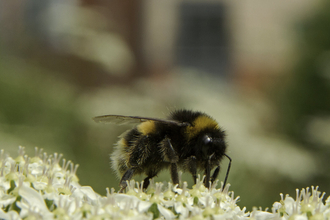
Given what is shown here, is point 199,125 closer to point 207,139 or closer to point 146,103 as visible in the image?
point 207,139

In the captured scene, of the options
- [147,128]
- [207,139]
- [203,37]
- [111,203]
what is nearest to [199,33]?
[203,37]

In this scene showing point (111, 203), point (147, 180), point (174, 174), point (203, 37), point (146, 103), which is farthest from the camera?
point (203, 37)

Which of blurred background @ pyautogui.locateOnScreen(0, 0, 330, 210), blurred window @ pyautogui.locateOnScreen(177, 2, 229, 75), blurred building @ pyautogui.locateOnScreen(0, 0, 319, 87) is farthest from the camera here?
blurred window @ pyautogui.locateOnScreen(177, 2, 229, 75)

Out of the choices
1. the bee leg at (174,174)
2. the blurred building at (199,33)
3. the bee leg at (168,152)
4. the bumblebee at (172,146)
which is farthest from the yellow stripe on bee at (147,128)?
the blurred building at (199,33)

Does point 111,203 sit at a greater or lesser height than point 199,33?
lesser

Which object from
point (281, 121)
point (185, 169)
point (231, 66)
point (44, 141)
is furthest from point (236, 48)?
point (185, 169)

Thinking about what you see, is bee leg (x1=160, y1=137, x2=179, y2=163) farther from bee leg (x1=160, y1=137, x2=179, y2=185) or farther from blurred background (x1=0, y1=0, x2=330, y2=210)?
blurred background (x1=0, y1=0, x2=330, y2=210)

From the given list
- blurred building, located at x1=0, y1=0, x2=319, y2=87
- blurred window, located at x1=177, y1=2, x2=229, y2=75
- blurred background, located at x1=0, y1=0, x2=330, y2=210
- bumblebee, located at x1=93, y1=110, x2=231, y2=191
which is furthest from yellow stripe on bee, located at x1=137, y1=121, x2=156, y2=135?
blurred window, located at x1=177, y1=2, x2=229, y2=75
